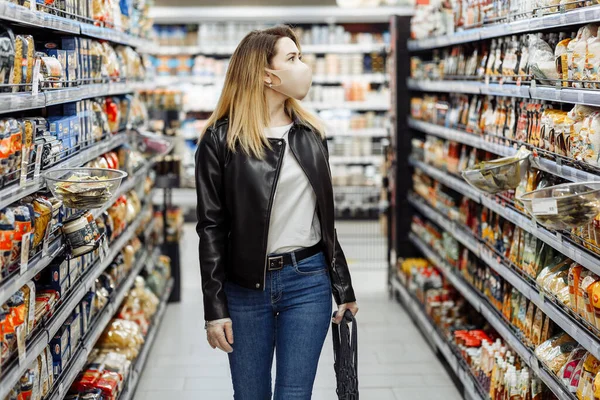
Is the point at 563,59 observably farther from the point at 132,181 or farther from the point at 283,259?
the point at 132,181

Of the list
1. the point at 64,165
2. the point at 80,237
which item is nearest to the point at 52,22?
the point at 64,165

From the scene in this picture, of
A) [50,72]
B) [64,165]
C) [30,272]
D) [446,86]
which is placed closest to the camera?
[30,272]

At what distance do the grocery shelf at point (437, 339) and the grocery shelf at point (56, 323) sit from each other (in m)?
1.92

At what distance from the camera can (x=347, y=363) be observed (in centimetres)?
282

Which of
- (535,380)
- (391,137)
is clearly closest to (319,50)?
(391,137)

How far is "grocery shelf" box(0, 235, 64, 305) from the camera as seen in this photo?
2415 mm

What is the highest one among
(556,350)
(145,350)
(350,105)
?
(350,105)

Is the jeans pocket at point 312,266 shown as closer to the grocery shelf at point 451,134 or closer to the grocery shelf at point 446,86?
the grocery shelf at point 451,134

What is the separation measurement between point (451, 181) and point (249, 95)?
2.55 m

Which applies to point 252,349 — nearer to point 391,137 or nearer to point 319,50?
point 391,137

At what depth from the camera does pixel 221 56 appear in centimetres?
1081

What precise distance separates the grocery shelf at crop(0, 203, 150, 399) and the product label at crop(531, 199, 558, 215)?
5.57 ft

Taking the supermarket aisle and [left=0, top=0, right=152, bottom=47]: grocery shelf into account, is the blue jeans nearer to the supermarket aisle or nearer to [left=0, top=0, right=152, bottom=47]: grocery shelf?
[left=0, top=0, right=152, bottom=47]: grocery shelf

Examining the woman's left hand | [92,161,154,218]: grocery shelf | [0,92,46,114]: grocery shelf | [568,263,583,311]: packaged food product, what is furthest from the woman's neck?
[92,161,154,218]: grocery shelf
